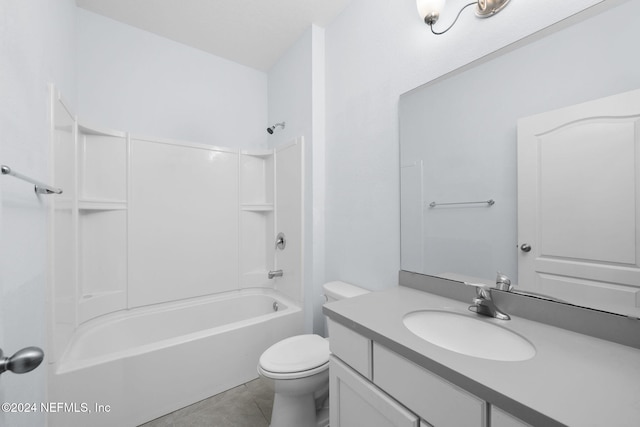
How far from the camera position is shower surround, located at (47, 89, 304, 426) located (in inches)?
52.5

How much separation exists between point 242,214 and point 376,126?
5.11 ft

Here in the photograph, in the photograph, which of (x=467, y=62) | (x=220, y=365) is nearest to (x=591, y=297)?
(x=467, y=62)

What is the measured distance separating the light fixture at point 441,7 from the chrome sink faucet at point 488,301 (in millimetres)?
1075

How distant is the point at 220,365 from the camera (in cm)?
165

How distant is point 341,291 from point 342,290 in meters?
0.02

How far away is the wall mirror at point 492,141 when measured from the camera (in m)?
0.75

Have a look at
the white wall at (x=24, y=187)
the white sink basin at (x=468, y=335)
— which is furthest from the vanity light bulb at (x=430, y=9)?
the white wall at (x=24, y=187)

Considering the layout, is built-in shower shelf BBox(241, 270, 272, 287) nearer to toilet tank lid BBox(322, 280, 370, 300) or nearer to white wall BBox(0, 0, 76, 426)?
toilet tank lid BBox(322, 280, 370, 300)

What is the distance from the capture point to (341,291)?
1.62 meters

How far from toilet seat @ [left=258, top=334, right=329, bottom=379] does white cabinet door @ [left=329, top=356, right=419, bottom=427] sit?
0.92 feet

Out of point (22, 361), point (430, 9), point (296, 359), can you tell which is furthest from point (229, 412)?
point (430, 9)

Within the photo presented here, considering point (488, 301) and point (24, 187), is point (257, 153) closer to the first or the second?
point (24, 187)

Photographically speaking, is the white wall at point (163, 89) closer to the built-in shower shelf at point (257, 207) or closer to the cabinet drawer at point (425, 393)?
the built-in shower shelf at point (257, 207)

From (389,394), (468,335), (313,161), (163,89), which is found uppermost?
(163,89)
